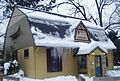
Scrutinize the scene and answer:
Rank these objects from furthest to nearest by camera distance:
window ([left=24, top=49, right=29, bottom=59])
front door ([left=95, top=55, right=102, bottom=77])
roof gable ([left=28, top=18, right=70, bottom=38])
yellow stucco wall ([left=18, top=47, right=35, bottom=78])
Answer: front door ([left=95, top=55, right=102, bottom=77]) < window ([left=24, top=49, right=29, bottom=59]) < roof gable ([left=28, top=18, right=70, bottom=38]) < yellow stucco wall ([left=18, top=47, right=35, bottom=78])

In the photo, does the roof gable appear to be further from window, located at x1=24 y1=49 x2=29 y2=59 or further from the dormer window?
window, located at x1=24 y1=49 x2=29 y2=59

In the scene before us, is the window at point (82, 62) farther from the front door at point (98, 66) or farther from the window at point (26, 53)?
the window at point (26, 53)

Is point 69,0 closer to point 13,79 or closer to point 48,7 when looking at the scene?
point 48,7

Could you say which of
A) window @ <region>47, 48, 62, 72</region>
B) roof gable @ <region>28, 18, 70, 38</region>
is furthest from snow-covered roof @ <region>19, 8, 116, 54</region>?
window @ <region>47, 48, 62, 72</region>

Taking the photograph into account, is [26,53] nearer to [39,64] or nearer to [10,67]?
[10,67]

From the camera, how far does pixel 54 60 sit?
22656mm

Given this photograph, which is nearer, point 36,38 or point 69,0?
point 36,38

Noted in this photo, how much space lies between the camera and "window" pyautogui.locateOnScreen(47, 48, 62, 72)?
22391 millimetres

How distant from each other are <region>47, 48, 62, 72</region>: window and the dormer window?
3017mm

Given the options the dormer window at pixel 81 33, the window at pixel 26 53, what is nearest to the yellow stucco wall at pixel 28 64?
the window at pixel 26 53

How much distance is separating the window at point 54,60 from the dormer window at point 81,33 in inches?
119

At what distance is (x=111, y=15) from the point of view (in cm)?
4216

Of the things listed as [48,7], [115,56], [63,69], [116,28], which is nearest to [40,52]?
[63,69]

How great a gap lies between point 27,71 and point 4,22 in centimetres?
1723
